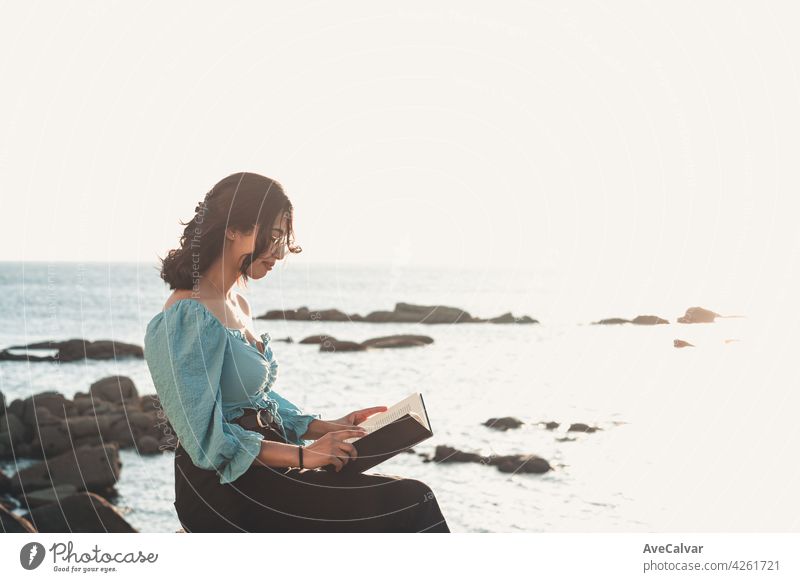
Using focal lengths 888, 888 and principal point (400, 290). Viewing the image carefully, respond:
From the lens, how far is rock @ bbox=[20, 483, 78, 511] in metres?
7.92

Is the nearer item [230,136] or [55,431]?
[230,136]

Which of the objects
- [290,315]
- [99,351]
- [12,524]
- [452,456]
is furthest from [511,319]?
[12,524]

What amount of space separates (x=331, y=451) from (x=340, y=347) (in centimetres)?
1159

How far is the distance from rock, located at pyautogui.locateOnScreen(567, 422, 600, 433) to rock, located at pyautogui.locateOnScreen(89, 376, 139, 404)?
19.4 feet

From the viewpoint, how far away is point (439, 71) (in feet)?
15.4

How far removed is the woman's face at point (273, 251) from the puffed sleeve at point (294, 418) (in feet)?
1.32

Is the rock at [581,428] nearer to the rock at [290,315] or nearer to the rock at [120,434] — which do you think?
the rock at [120,434]

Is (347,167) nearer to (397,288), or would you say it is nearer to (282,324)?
(282,324)

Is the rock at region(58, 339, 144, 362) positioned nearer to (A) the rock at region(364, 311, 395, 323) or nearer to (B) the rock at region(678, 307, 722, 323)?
(A) the rock at region(364, 311, 395, 323)

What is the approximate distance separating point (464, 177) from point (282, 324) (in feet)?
48.5

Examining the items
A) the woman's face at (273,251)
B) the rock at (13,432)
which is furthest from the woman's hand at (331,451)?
the rock at (13,432)

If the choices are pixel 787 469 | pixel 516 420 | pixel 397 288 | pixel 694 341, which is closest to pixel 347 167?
pixel 787 469

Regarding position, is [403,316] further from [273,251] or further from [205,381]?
[205,381]

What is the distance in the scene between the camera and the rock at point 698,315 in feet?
43.5
